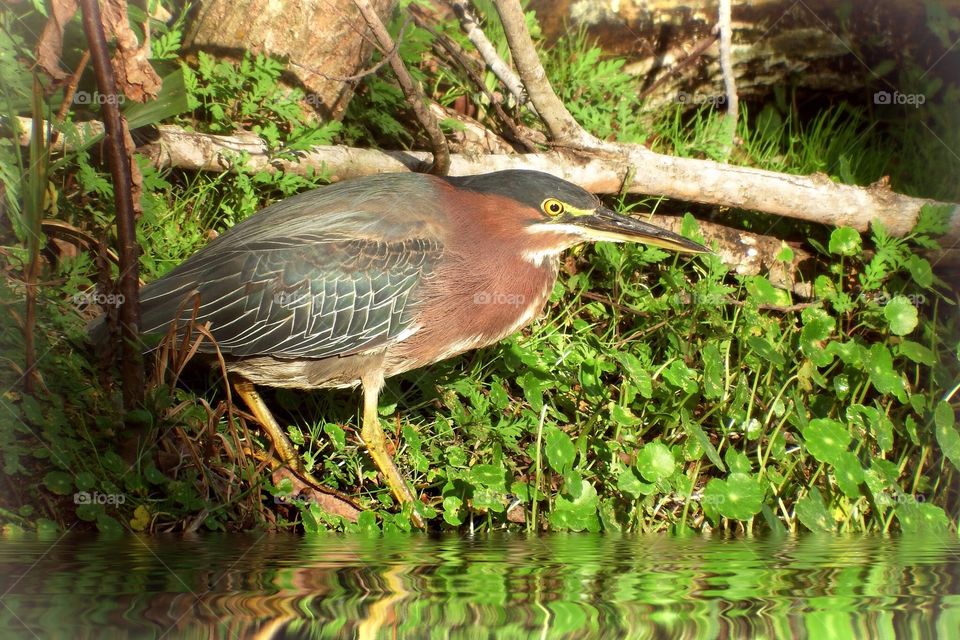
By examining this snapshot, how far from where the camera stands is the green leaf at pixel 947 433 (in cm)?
498

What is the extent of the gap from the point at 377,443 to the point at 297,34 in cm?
247

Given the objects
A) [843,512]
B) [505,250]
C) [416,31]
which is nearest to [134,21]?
[416,31]

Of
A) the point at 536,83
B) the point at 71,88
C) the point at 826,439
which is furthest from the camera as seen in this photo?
the point at 536,83

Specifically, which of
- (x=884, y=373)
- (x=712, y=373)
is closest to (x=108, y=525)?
(x=712, y=373)

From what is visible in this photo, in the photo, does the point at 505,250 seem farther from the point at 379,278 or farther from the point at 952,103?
the point at 952,103

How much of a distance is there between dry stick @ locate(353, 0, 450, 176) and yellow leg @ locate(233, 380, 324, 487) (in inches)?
64.9

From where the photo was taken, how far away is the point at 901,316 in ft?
17.4

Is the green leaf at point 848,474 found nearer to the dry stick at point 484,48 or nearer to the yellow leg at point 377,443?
the yellow leg at point 377,443

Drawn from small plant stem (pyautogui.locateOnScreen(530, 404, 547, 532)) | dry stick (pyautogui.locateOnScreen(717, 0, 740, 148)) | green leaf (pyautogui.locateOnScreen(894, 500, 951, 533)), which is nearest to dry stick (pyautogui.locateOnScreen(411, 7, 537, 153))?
dry stick (pyautogui.locateOnScreen(717, 0, 740, 148))

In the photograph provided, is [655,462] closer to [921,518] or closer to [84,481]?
[921,518]

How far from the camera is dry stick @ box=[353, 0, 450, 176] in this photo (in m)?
4.70

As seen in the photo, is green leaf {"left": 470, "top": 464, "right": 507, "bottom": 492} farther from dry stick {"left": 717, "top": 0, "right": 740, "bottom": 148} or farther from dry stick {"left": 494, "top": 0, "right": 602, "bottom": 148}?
dry stick {"left": 717, "top": 0, "right": 740, "bottom": 148}

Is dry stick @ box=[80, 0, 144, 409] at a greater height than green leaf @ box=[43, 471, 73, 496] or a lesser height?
greater

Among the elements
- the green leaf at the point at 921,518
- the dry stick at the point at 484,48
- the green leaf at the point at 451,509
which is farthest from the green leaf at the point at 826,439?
the dry stick at the point at 484,48
